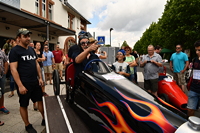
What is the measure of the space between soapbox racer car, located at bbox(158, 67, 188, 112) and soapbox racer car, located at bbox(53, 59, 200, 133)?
2337 millimetres

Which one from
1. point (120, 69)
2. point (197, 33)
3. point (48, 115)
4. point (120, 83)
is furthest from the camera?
point (197, 33)

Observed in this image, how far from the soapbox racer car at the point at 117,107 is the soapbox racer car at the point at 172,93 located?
2337 mm

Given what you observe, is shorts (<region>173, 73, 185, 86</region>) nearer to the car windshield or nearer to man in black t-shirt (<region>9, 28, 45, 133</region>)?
the car windshield

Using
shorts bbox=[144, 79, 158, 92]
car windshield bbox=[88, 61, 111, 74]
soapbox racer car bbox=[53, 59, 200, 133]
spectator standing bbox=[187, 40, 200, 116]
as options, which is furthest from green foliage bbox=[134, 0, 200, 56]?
soapbox racer car bbox=[53, 59, 200, 133]

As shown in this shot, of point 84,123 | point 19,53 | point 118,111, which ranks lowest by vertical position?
point 84,123

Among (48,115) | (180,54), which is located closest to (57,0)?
(180,54)

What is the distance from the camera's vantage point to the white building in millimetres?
8168

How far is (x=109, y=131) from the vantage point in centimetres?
148

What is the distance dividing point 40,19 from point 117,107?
9765mm

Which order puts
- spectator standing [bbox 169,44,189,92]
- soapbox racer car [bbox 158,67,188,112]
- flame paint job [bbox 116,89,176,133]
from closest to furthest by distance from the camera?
flame paint job [bbox 116,89,176,133], soapbox racer car [bbox 158,67,188,112], spectator standing [bbox 169,44,189,92]

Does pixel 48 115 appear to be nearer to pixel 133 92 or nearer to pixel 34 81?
pixel 34 81

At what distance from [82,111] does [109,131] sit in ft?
2.34

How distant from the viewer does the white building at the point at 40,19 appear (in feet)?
26.8

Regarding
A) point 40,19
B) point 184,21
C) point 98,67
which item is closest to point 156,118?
point 98,67
